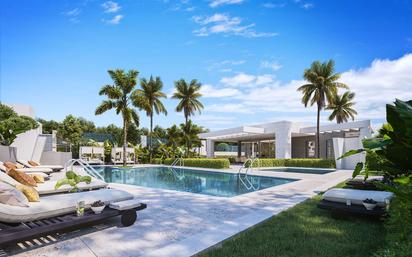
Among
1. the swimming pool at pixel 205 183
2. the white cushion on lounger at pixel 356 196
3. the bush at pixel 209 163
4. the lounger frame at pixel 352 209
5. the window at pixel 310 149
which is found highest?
the window at pixel 310 149

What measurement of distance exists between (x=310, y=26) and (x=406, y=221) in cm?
1014

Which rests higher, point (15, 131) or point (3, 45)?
point (3, 45)

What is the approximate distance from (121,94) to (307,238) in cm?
2198

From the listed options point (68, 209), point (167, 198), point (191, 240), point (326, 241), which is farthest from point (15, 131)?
point (326, 241)

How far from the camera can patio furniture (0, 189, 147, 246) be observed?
3.74m

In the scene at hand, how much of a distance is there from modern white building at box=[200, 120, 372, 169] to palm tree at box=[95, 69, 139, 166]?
9.76m

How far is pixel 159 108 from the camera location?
3114 centimetres

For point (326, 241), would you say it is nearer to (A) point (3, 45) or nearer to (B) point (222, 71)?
(A) point (3, 45)

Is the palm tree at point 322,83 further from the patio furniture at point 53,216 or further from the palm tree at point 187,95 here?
the patio furniture at point 53,216

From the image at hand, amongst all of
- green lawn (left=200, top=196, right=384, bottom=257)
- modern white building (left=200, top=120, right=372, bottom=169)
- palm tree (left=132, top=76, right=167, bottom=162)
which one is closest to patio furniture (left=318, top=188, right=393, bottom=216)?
green lawn (left=200, top=196, right=384, bottom=257)

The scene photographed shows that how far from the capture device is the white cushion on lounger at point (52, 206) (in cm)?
391

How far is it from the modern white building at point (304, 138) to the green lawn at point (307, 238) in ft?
58.9

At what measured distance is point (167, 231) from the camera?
4.88 m

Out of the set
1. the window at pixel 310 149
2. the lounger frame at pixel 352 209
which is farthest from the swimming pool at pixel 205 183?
the window at pixel 310 149
